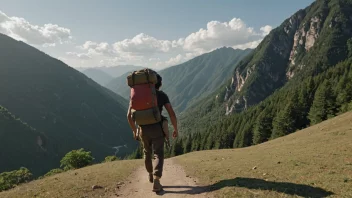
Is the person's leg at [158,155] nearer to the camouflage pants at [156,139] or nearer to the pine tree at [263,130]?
the camouflage pants at [156,139]

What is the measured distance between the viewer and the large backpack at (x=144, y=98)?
10.4 meters

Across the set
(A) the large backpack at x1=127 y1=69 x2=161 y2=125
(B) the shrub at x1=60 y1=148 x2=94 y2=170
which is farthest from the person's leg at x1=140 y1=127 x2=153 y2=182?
(B) the shrub at x1=60 y1=148 x2=94 y2=170

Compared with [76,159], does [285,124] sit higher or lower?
higher

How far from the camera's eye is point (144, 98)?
1045 cm

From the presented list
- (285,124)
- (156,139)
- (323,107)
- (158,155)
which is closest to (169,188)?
(158,155)

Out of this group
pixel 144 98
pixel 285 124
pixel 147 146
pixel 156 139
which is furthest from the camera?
pixel 285 124

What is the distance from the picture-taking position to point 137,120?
10469mm

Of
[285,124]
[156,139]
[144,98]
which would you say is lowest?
[285,124]

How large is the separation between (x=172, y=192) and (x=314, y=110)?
239ft

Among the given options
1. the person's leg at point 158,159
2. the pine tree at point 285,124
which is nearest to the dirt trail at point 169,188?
the person's leg at point 158,159

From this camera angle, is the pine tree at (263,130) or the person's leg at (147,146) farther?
the pine tree at (263,130)

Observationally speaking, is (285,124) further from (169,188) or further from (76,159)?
(169,188)

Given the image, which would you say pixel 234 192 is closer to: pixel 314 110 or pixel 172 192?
pixel 172 192

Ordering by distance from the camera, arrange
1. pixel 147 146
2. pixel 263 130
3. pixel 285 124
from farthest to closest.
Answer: pixel 263 130, pixel 285 124, pixel 147 146
